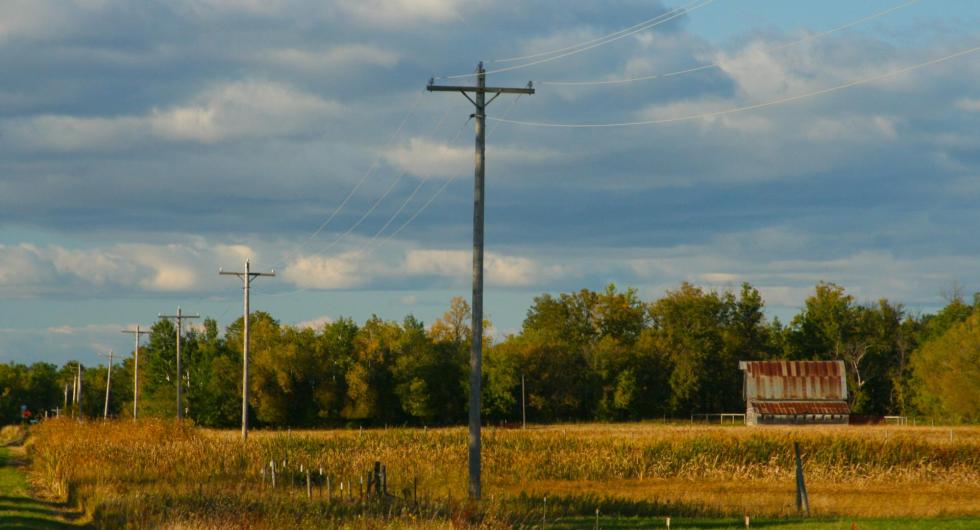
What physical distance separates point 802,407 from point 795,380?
2.38 metres

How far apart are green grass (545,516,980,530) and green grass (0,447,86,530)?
11.2 metres

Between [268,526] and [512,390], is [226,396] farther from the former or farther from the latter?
[268,526]

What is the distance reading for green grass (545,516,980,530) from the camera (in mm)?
25250

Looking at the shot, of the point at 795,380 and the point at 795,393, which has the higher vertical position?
the point at 795,380

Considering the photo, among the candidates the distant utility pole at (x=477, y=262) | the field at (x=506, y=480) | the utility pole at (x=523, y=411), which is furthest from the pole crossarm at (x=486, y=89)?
the utility pole at (x=523, y=411)

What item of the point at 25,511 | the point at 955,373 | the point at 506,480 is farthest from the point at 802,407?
the point at 25,511

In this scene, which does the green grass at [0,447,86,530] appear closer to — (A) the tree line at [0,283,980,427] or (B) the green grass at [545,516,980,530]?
(B) the green grass at [545,516,980,530]

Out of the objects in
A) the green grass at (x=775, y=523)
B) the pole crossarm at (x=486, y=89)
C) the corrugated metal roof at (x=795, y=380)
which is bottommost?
the green grass at (x=775, y=523)

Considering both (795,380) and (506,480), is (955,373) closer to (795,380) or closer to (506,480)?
(795,380)

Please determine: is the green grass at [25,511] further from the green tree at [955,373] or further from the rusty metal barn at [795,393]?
the green tree at [955,373]

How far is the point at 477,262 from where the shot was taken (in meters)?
31.0

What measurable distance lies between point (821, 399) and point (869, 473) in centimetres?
5657

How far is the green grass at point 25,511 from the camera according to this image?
1023 inches

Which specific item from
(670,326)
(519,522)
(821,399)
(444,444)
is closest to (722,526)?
(519,522)
